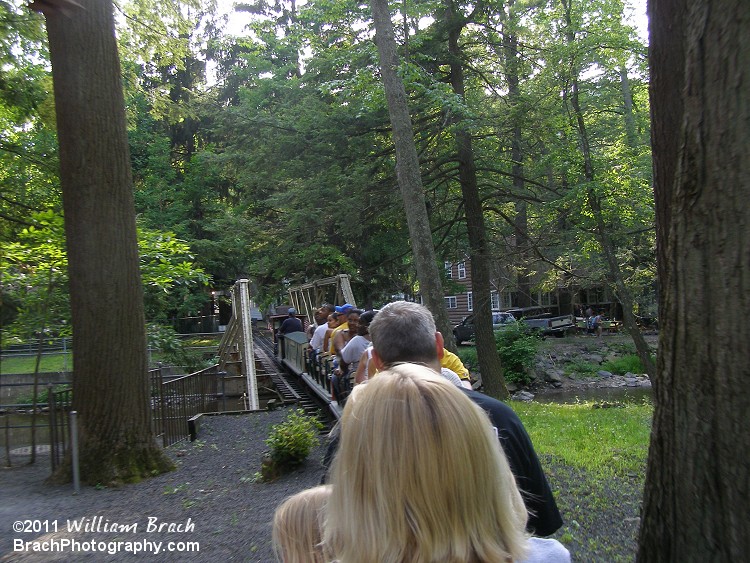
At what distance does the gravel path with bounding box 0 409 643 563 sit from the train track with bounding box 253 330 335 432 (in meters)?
2.80

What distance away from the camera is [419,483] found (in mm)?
1511

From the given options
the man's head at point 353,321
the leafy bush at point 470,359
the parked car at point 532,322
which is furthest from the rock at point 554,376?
the man's head at point 353,321

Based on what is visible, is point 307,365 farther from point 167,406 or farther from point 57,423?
point 57,423

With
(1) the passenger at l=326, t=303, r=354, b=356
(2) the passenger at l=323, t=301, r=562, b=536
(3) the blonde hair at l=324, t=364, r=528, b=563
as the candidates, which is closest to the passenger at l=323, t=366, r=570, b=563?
(3) the blonde hair at l=324, t=364, r=528, b=563

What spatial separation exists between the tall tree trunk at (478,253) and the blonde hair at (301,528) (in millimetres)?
15968

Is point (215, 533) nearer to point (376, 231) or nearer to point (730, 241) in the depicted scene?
point (730, 241)

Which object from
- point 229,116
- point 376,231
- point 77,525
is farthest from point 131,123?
point 77,525

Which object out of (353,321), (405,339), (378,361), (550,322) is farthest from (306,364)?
(550,322)

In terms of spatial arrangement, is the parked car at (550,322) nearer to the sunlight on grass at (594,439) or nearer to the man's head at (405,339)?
the sunlight on grass at (594,439)

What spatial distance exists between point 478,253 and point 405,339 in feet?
49.4

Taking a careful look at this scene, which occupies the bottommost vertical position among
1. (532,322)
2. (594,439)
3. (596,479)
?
(594,439)

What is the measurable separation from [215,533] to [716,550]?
423 cm

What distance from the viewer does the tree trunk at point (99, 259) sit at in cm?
815

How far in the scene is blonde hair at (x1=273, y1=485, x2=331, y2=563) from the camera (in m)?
1.79
